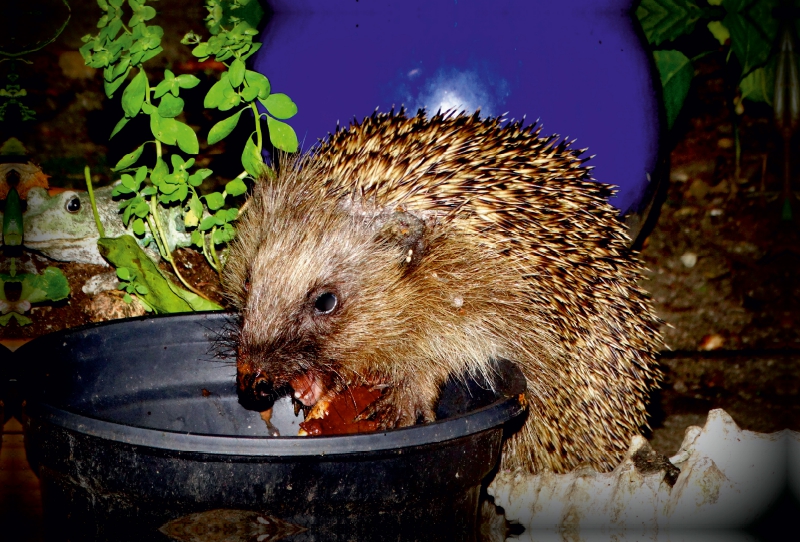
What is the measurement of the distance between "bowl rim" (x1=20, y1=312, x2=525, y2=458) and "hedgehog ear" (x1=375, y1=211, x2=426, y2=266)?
2.53 feet

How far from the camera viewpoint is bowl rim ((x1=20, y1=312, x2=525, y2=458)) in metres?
1.49

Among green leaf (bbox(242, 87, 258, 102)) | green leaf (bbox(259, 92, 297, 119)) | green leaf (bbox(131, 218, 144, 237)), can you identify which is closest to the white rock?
green leaf (bbox(259, 92, 297, 119))

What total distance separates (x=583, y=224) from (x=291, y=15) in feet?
4.33

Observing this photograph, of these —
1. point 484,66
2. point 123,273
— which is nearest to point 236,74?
point 484,66

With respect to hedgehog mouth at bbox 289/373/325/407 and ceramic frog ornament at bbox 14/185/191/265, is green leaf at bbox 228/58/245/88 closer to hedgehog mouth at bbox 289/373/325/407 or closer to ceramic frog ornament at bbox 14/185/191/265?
hedgehog mouth at bbox 289/373/325/407

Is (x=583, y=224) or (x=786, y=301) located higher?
(x=583, y=224)

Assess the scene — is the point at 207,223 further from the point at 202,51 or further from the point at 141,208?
the point at 202,51

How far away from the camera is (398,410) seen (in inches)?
94.8

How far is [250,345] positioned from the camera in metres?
2.18

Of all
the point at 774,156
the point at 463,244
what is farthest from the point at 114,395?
the point at 774,156

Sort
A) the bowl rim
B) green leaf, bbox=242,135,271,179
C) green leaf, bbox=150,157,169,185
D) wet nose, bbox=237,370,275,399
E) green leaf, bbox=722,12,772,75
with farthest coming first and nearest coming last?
green leaf, bbox=722,12,772,75 < green leaf, bbox=150,157,169,185 < green leaf, bbox=242,135,271,179 < wet nose, bbox=237,370,275,399 < the bowl rim

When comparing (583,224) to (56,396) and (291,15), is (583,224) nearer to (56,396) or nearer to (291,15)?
(291,15)

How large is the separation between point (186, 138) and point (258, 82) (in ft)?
1.07

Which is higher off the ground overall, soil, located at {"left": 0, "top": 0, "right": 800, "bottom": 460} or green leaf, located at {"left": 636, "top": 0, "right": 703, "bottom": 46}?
green leaf, located at {"left": 636, "top": 0, "right": 703, "bottom": 46}
